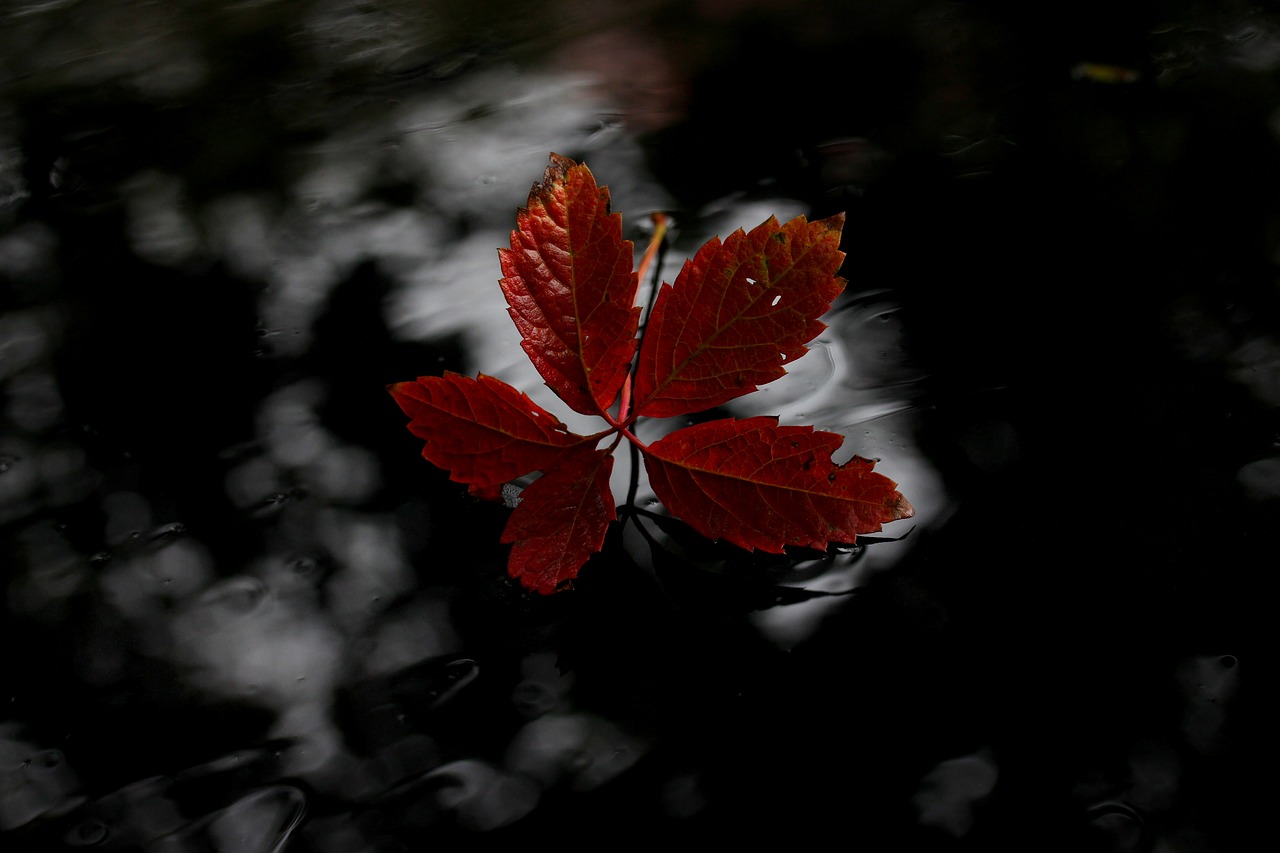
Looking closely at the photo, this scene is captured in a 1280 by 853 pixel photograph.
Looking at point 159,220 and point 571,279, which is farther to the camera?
point 159,220

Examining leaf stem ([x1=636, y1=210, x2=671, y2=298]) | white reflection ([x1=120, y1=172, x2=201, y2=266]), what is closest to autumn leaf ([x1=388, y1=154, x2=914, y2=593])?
leaf stem ([x1=636, y1=210, x2=671, y2=298])

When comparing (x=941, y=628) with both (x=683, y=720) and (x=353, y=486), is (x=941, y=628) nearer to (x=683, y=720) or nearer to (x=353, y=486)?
(x=683, y=720)

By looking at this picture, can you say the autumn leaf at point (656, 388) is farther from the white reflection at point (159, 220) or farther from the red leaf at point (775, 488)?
the white reflection at point (159, 220)

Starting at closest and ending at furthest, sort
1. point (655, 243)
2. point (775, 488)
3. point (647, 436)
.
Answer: point (775, 488) → point (647, 436) → point (655, 243)

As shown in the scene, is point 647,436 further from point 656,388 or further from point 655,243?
point 655,243

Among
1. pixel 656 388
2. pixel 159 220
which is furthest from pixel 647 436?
pixel 159 220

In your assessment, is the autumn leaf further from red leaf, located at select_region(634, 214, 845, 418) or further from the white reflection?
the white reflection
